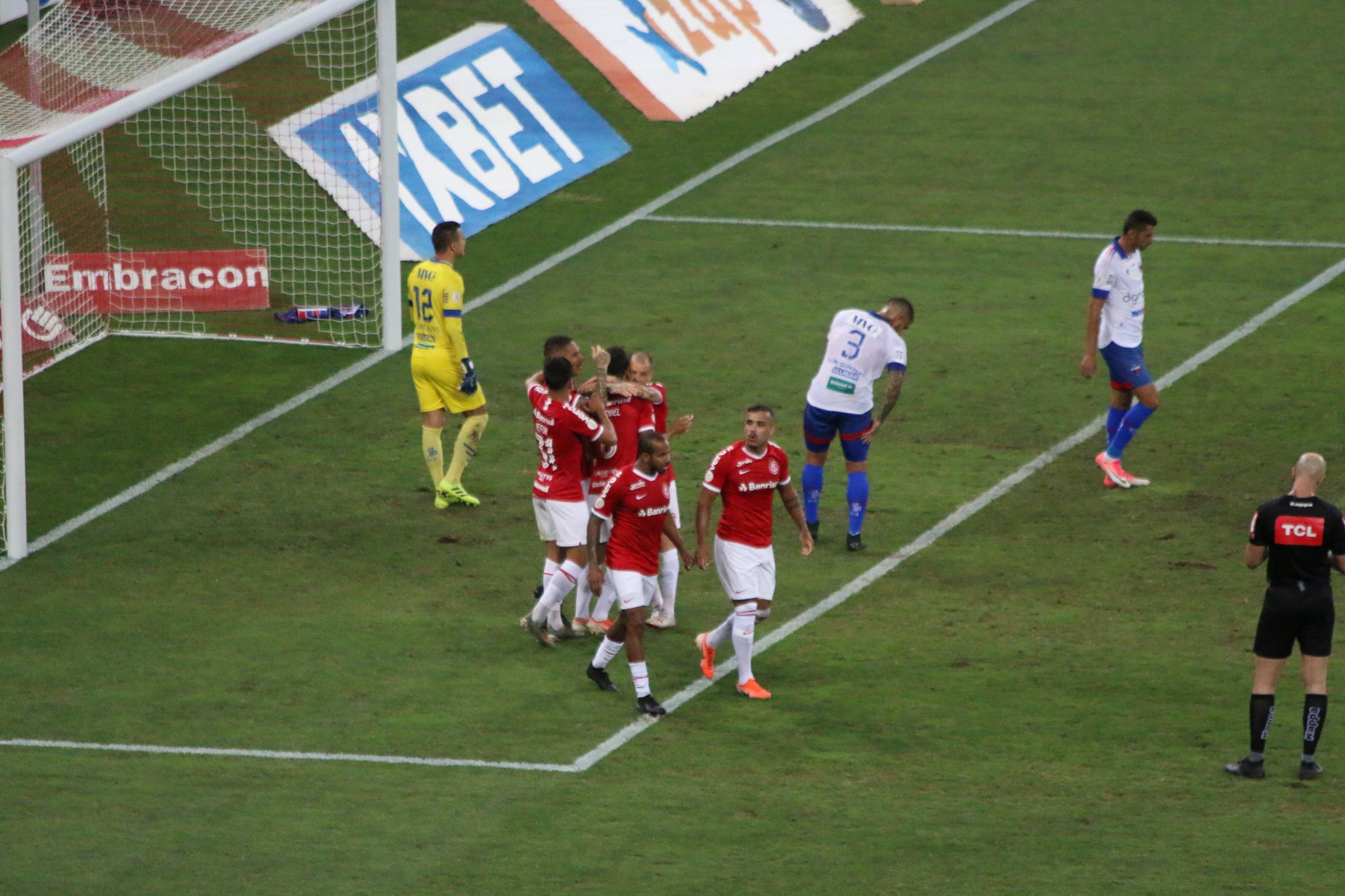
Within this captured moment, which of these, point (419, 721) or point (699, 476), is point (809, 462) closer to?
point (699, 476)

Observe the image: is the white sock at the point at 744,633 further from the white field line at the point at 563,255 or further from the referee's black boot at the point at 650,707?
the white field line at the point at 563,255

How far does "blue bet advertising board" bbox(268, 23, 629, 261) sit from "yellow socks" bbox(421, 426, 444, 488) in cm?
664

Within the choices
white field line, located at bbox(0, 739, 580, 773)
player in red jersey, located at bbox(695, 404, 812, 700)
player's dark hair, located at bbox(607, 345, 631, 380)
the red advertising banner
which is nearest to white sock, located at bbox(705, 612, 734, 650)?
player in red jersey, located at bbox(695, 404, 812, 700)

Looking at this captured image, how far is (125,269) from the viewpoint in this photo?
20953mm

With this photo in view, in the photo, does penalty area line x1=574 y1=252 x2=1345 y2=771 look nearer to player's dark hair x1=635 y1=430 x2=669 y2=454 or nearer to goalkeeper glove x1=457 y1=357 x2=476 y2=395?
player's dark hair x1=635 y1=430 x2=669 y2=454

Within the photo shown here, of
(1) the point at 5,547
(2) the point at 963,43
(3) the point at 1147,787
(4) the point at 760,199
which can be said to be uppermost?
(2) the point at 963,43

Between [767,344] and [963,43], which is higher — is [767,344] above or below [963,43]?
below

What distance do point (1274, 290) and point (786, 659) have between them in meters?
10.0

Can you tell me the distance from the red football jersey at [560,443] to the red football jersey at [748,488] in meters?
1.14

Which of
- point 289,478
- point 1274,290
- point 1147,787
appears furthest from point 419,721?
point 1274,290

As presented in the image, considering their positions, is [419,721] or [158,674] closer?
[419,721]

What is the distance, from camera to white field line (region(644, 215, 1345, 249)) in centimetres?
2206

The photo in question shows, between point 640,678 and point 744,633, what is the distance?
729 millimetres

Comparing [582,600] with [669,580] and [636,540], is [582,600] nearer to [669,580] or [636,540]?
[669,580]
